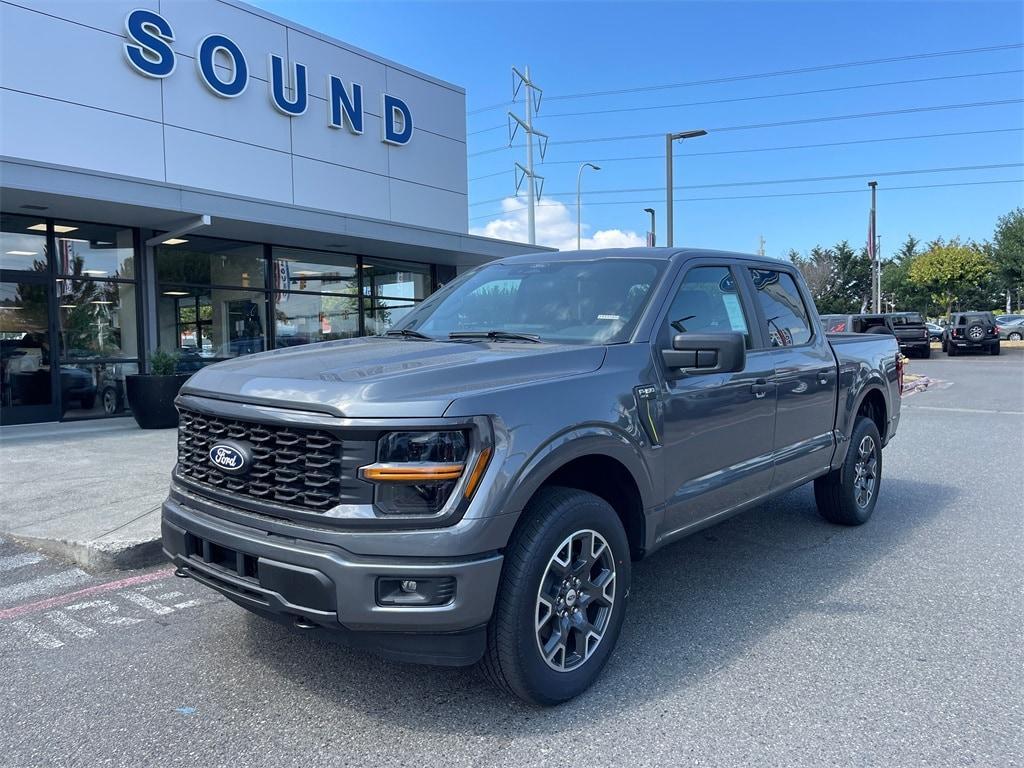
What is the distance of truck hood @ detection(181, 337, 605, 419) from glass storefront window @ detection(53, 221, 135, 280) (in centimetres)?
1042

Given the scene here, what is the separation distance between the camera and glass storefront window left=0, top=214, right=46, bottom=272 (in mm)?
11406

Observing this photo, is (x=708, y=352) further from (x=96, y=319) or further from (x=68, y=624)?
(x=96, y=319)

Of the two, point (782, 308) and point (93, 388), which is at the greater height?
point (782, 308)

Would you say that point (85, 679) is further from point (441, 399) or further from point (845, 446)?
point (845, 446)

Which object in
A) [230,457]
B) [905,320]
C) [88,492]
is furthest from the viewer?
[905,320]

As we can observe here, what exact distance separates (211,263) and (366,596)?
1277cm

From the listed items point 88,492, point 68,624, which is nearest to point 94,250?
point 88,492

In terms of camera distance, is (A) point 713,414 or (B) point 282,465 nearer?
(B) point 282,465

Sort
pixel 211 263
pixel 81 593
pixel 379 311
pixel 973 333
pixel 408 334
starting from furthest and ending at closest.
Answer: pixel 973 333
pixel 379 311
pixel 211 263
pixel 81 593
pixel 408 334

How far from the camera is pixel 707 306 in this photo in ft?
13.9

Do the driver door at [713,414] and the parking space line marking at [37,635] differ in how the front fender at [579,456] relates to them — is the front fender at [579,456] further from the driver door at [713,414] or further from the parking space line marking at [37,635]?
the parking space line marking at [37,635]

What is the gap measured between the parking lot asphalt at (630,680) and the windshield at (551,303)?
1.58 metres

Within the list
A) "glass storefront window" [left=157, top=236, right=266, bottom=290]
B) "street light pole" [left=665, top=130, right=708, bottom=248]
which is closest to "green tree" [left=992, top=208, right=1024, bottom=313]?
"street light pole" [left=665, top=130, right=708, bottom=248]

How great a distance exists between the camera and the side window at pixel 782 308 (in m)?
4.77
